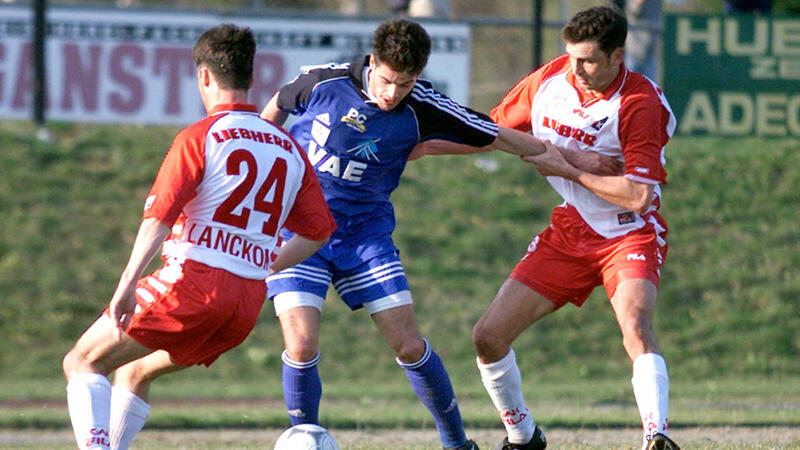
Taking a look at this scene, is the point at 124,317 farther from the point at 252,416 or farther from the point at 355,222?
the point at 252,416

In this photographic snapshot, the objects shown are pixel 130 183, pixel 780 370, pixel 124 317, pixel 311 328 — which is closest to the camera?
pixel 124 317

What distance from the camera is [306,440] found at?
18.0ft

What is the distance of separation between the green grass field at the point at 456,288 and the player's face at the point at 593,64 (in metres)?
4.11

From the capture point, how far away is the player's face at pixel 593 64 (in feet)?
20.2

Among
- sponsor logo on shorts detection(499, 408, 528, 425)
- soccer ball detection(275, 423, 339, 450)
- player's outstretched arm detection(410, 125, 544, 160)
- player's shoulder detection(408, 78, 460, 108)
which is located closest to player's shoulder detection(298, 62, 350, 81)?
player's shoulder detection(408, 78, 460, 108)

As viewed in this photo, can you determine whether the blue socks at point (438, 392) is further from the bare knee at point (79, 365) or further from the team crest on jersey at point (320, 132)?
the bare knee at point (79, 365)

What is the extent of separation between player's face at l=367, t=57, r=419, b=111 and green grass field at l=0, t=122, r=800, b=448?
4.17m

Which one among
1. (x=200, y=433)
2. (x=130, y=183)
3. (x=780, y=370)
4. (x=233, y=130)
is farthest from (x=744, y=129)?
(x=233, y=130)

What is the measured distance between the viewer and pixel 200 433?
9406 millimetres

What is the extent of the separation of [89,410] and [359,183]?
2000 millimetres

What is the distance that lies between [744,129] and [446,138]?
30.7 ft

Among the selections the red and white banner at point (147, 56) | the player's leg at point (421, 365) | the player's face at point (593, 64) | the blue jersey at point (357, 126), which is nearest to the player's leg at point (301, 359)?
the player's leg at point (421, 365)

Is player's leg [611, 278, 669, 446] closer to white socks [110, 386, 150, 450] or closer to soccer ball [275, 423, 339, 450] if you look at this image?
soccer ball [275, 423, 339, 450]

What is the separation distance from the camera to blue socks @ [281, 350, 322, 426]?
20.5 ft
